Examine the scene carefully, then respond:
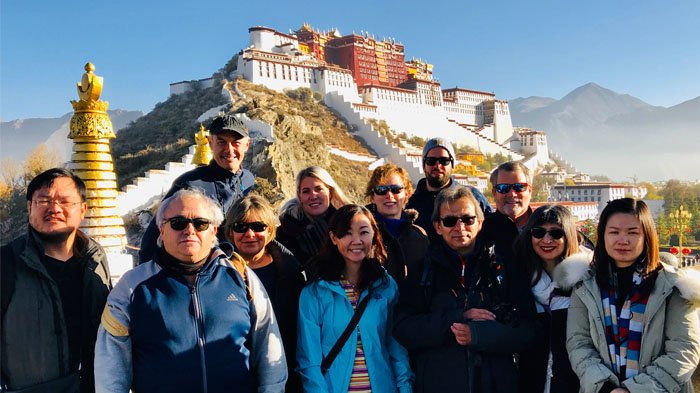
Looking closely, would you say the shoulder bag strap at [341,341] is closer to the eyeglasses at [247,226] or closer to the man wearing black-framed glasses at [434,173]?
the eyeglasses at [247,226]

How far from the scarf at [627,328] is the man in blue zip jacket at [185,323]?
1.82 metres

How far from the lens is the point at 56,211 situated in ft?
9.50

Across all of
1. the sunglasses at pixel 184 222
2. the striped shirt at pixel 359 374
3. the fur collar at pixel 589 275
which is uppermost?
the sunglasses at pixel 184 222

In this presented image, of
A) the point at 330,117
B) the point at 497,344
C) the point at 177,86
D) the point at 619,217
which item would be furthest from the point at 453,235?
the point at 177,86

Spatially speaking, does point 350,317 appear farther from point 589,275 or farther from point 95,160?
point 95,160

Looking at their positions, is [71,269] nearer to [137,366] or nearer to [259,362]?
[137,366]

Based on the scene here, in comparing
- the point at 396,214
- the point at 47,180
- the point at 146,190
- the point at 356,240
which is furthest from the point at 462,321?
the point at 146,190

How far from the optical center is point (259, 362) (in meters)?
2.74

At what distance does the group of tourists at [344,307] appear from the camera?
8.41ft

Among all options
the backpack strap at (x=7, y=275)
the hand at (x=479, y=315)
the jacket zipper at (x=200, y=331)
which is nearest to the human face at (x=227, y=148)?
the backpack strap at (x=7, y=275)

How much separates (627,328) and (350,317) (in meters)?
1.51

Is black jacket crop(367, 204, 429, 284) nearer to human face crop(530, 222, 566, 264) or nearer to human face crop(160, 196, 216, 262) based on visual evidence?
human face crop(530, 222, 566, 264)

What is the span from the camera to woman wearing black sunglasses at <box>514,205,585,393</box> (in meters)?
3.14

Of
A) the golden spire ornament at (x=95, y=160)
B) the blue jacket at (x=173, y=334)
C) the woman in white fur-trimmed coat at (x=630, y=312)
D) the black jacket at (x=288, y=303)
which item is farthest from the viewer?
the golden spire ornament at (x=95, y=160)
